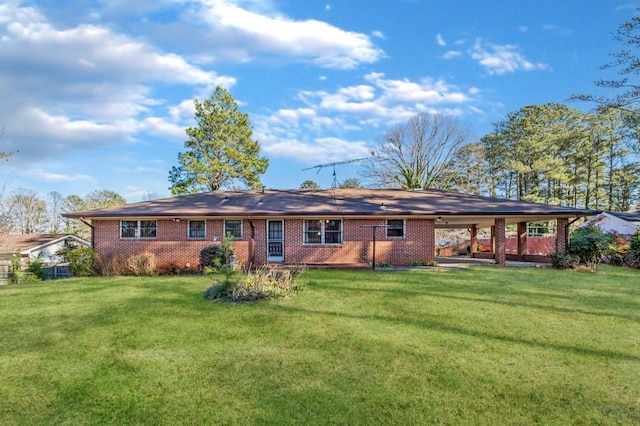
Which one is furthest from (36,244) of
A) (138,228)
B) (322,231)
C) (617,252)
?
(617,252)

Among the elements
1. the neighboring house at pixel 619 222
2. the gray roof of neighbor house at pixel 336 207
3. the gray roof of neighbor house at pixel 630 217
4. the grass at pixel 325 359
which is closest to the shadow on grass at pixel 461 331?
the grass at pixel 325 359

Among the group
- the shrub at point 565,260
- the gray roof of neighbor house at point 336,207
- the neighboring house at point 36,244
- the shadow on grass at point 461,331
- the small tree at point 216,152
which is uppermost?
the small tree at point 216,152

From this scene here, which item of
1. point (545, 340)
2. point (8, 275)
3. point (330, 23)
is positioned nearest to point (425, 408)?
point (545, 340)

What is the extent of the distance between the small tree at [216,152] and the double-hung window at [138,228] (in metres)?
17.0

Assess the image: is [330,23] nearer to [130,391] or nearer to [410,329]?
[410,329]

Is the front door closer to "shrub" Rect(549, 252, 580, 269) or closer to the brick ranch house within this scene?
the brick ranch house

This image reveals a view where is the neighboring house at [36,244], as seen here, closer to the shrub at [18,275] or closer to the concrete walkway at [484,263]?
the shrub at [18,275]

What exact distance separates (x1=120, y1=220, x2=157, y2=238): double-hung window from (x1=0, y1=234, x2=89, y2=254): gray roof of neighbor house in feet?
50.6

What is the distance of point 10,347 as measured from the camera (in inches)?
228

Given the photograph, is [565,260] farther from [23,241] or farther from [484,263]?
[23,241]

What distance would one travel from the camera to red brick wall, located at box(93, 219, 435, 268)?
655 inches

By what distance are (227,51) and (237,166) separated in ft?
68.4

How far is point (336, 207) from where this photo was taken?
55.9 feet

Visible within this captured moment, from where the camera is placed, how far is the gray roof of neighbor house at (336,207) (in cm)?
1617
